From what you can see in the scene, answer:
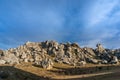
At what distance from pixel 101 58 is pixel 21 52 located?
34426 mm

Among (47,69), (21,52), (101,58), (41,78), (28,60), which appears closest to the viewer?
(41,78)

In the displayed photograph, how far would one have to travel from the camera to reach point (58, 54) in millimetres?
112750

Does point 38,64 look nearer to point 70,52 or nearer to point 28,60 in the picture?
point 28,60

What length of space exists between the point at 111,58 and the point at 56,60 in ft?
76.1

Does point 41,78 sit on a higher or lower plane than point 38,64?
lower

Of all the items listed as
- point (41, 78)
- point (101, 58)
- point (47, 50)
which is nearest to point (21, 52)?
point (47, 50)

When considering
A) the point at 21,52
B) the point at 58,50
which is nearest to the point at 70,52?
the point at 58,50

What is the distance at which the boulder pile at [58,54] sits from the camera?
101 m

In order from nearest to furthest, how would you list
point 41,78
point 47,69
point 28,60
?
1. point 41,78
2. point 47,69
3. point 28,60

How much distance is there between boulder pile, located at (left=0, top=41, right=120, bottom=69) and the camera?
101125 millimetres

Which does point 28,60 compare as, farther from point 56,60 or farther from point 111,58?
point 111,58

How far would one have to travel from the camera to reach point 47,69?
285 feet

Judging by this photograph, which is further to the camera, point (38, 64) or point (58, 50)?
point (58, 50)

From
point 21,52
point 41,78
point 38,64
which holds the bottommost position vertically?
point 41,78
